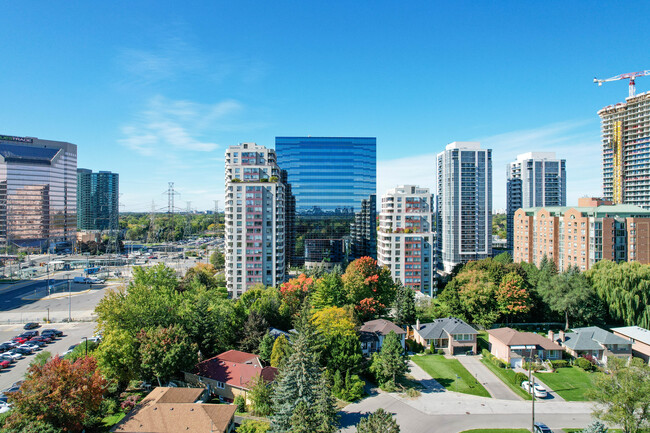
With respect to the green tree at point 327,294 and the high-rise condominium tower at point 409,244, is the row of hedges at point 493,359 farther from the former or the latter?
the high-rise condominium tower at point 409,244

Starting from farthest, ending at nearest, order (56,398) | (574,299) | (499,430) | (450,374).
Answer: (574,299), (450,374), (499,430), (56,398)

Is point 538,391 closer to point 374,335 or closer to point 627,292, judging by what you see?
point 374,335

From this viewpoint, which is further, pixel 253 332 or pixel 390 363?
pixel 253 332

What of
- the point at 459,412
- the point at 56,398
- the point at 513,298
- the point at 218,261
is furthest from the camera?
the point at 218,261

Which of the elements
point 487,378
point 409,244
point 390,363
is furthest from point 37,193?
point 487,378

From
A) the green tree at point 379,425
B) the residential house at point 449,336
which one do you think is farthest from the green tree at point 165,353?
the residential house at point 449,336

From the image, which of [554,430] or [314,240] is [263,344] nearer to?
[554,430]

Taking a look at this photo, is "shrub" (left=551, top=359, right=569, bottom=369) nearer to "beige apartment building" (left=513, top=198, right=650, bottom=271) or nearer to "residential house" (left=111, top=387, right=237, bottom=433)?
"residential house" (left=111, top=387, right=237, bottom=433)
